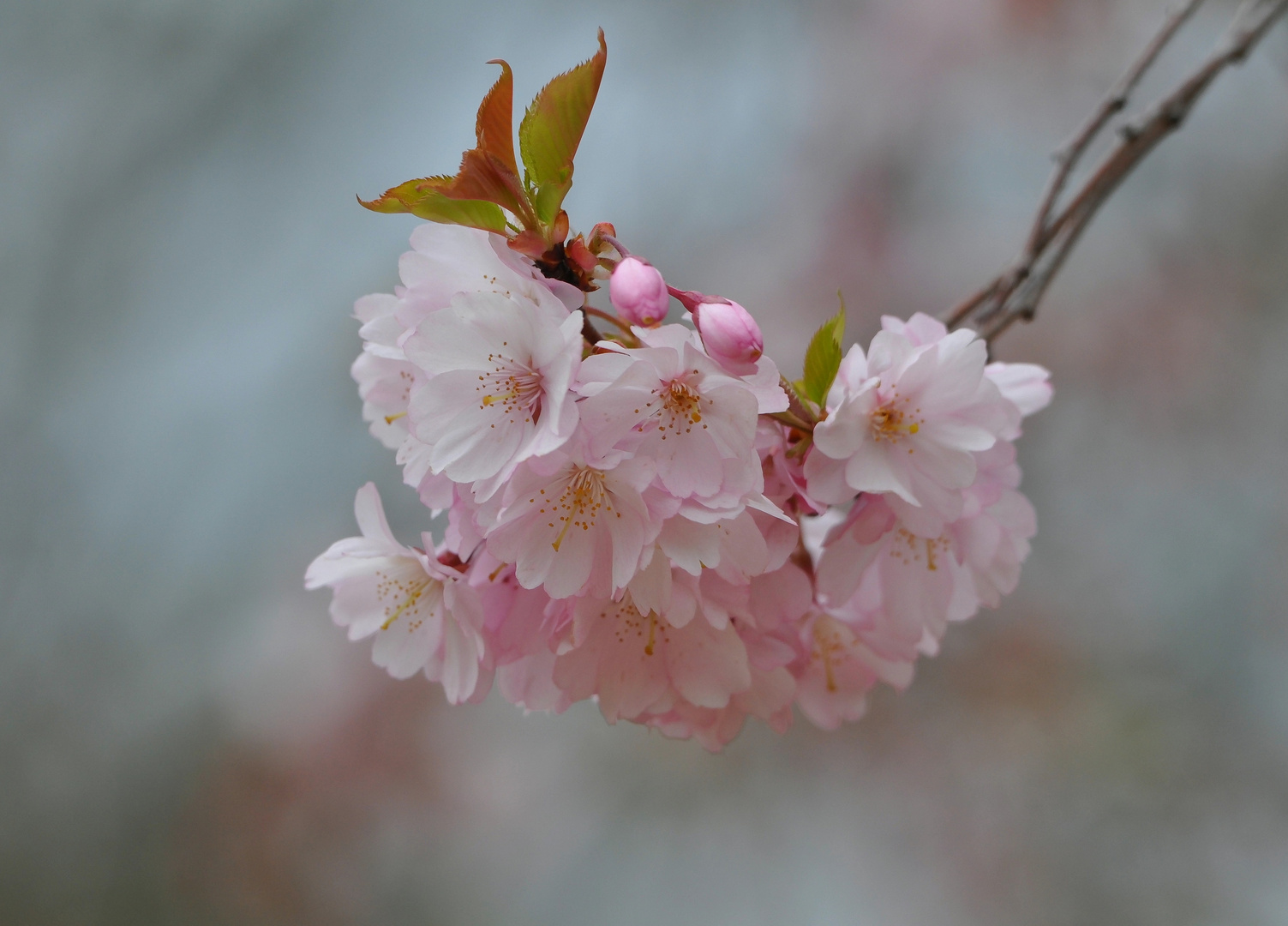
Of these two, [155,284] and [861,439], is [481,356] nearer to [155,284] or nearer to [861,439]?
[861,439]

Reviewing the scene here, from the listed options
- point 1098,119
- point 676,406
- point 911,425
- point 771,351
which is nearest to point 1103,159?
point 1098,119

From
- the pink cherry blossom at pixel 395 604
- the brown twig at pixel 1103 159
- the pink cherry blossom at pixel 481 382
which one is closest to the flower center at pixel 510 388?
the pink cherry blossom at pixel 481 382

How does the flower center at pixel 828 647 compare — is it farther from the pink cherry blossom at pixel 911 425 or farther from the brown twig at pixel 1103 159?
the brown twig at pixel 1103 159

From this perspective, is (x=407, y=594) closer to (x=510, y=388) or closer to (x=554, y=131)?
(x=510, y=388)

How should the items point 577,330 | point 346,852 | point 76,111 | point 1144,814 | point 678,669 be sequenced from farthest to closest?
point 76,111, point 346,852, point 1144,814, point 678,669, point 577,330

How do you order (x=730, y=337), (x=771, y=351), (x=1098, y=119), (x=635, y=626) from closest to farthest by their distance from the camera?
1. (x=730, y=337)
2. (x=635, y=626)
3. (x=1098, y=119)
4. (x=771, y=351)

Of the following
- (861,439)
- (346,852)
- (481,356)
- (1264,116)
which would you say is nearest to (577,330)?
Result: (481,356)
